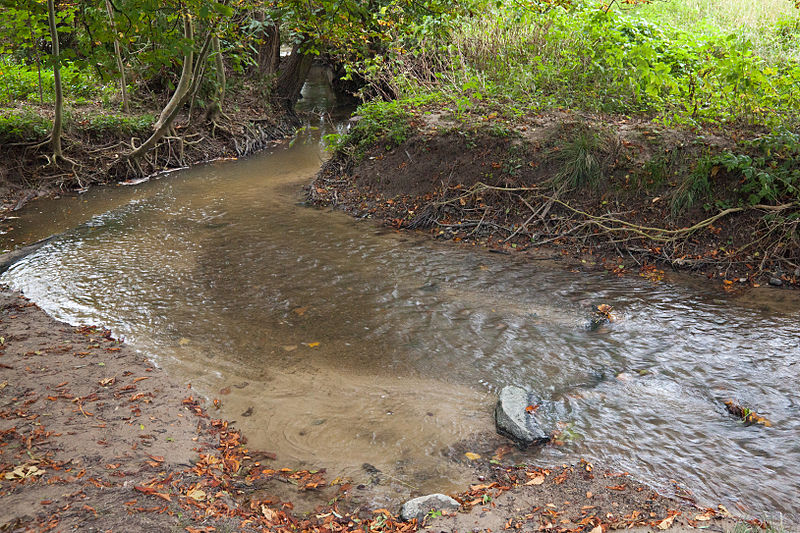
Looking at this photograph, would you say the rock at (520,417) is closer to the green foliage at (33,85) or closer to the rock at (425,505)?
the rock at (425,505)

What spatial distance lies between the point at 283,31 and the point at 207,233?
10.6 meters

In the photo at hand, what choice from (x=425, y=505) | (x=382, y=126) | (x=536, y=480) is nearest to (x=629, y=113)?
(x=382, y=126)

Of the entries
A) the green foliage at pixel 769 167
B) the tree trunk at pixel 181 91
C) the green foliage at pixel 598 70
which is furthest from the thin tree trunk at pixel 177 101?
the green foliage at pixel 769 167

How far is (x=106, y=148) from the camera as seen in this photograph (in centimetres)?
1202

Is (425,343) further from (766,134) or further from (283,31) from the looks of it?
(283,31)

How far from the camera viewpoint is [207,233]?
882 cm

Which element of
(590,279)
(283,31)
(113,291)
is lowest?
(113,291)

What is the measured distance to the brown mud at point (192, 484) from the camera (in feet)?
10.1

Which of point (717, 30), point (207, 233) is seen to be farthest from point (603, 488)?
point (717, 30)

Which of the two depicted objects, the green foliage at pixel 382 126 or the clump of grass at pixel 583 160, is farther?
the green foliage at pixel 382 126

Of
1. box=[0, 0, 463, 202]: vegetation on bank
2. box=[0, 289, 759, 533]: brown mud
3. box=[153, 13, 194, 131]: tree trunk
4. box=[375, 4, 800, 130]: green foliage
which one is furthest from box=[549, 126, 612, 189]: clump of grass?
box=[153, 13, 194, 131]: tree trunk

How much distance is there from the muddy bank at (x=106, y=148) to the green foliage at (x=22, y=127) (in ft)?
0.10

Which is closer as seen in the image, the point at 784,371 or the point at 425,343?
the point at 784,371

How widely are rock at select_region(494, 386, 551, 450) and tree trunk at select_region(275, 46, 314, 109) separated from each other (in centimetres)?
1493
